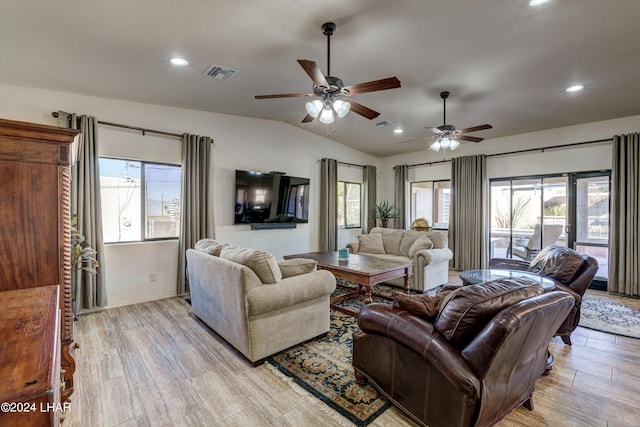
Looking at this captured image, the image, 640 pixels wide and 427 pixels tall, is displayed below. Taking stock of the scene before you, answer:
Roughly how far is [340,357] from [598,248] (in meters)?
5.23

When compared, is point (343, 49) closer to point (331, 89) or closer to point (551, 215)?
point (331, 89)

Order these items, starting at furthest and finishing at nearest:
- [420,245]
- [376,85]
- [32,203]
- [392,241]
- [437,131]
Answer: [392,241], [420,245], [437,131], [376,85], [32,203]

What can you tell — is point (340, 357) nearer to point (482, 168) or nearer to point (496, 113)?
point (496, 113)

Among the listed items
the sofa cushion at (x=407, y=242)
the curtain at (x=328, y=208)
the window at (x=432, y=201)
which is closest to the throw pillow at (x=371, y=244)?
the sofa cushion at (x=407, y=242)

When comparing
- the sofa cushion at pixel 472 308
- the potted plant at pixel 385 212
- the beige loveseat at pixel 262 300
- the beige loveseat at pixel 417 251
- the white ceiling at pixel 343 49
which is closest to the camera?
the sofa cushion at pixel 472 308

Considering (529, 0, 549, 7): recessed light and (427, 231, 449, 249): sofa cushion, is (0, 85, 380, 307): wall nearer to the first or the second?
(427, 231, 449, 249): sofa cushion

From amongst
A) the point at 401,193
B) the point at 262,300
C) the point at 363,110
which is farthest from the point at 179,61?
the point at 401,193

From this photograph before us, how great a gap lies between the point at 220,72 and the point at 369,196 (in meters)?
5.10

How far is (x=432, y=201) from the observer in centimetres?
744

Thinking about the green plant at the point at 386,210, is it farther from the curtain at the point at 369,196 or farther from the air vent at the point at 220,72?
the air vent at the point at 220,72

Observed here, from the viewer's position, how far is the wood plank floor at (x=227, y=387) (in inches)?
78.0

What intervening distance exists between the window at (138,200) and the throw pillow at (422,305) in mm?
3966

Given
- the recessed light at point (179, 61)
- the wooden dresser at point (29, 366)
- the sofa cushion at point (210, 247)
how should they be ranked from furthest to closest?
the sofa cushion at point (210, 247), the recessed light at point (179, 61), the wooden dresser at point (29, 366)

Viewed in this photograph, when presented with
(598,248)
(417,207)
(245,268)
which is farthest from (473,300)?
(417,207)
